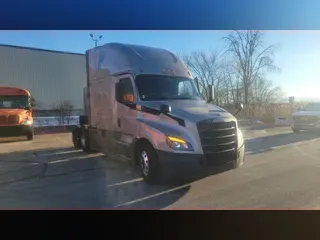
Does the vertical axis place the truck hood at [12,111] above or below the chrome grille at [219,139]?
above

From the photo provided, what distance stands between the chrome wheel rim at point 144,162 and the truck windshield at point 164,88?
0.52 m

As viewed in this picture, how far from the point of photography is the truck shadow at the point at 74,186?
2.84 metres

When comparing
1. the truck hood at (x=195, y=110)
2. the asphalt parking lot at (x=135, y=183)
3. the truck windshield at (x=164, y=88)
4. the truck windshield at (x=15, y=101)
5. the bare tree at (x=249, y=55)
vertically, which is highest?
the bare tree at (x=249, y=55)

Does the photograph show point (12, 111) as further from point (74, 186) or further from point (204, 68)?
point (204, 68)

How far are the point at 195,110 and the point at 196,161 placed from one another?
17.5 inches

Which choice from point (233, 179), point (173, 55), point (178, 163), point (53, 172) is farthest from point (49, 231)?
point (173, 55)

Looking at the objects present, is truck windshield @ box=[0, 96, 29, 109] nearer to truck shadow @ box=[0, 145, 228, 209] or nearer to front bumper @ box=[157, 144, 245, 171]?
truck shadow @ box=[0, 145, 228, 209]

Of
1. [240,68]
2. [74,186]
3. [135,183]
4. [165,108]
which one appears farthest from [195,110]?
[74,186]

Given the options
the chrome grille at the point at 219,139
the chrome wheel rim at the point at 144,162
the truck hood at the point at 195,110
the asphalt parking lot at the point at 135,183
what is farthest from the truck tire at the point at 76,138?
the chrome grille at the point at 219,139

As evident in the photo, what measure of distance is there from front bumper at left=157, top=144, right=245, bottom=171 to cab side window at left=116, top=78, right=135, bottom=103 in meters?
0.63

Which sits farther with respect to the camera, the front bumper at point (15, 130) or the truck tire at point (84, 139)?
the truck tire at point (84, 139)

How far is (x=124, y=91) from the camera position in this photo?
327 centimetres

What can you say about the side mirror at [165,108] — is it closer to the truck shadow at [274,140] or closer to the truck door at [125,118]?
the truck door at [125,118]
